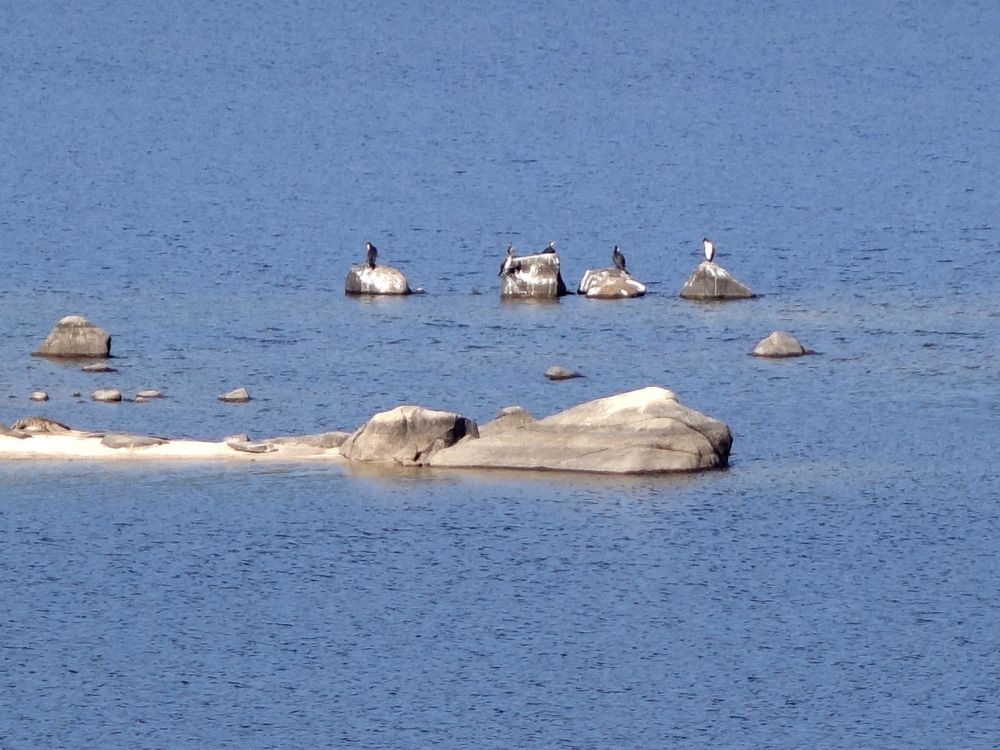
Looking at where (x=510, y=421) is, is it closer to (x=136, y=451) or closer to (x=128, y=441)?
(x=136, y=451)

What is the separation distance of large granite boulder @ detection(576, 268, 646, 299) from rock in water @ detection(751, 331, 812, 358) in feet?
37.6

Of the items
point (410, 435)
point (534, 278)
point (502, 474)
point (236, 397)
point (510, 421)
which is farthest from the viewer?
point (534, 278)

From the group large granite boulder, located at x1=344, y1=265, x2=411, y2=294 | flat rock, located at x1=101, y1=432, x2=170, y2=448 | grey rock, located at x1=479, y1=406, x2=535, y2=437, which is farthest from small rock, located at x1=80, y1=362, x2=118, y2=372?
large granite boulder, located at x1=344, y1=265, x2=411, y2=294

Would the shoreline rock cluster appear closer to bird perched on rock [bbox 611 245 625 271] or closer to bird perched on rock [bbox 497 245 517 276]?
bird perched on rock [bbox 497 245 517 276]

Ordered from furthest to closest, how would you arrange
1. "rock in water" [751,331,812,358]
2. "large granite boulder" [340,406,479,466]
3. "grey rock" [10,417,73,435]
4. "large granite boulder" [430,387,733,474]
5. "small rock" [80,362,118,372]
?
"rock in water" [751,331,812,358]
"small rock" [80,362,118,372]
"grey rock" [10,417,73,435]
"large granite boulder" [340,406,479,466]
"large granite boulder" [430,387,733,474]

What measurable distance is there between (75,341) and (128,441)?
13.3 metres

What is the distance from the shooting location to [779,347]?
7400 cm

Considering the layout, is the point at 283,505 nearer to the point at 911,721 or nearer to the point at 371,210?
the point at 911,721

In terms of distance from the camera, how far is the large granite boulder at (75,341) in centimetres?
7250

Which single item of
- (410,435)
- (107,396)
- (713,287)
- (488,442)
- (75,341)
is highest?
(713,287)

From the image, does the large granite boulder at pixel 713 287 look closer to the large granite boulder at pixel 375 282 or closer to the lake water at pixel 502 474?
the lake water at pixel 502 474

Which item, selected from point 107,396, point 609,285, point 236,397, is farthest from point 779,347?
point 107,396

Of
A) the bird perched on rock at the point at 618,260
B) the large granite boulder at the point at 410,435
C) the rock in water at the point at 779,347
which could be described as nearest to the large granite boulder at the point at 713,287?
the bird perched on rock at the point at 618,260

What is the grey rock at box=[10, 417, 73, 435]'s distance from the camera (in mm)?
60844
